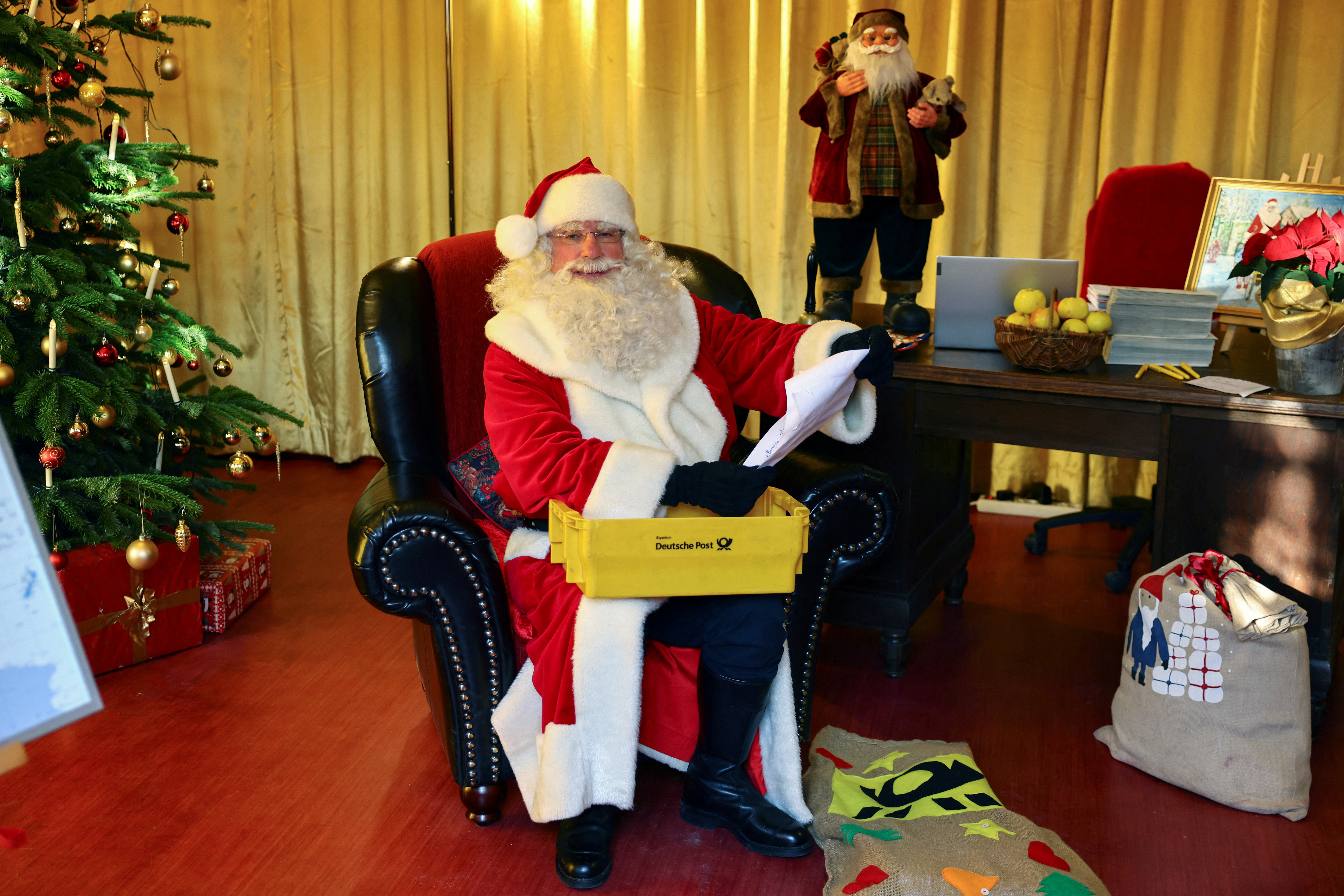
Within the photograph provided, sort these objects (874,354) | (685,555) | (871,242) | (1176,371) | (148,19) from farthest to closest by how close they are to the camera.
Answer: (871,242)
(148,19)
(1176,371)
(874,354)
(685,555)

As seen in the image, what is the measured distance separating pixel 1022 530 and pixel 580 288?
2233mm

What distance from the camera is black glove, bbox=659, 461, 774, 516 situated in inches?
72.1

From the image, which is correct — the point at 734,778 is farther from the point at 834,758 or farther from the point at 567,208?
the point at 567,208

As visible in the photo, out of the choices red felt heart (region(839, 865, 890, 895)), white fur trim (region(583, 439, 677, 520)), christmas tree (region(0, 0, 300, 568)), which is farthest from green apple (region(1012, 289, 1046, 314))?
christmas tree (region(0, 0, 300, 568))

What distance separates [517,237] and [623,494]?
0.68m

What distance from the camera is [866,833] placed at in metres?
1.96

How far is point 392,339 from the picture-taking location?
7.39ft

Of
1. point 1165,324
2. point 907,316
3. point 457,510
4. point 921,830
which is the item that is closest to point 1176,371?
point 1165,324

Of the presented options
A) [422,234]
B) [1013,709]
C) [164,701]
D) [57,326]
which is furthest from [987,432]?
[422,234]

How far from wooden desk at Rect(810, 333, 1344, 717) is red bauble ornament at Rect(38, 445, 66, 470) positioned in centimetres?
176

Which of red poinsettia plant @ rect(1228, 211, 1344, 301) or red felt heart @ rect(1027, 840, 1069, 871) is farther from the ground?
red poinsettia plant @ rect(1228, 211, 1344, 301)

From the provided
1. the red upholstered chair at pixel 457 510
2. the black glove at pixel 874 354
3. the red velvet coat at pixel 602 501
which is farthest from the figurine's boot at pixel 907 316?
the black glove at pixel 874 354

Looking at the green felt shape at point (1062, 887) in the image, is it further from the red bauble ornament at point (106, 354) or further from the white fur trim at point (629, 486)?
the red bauble ornament at point (106, 354)

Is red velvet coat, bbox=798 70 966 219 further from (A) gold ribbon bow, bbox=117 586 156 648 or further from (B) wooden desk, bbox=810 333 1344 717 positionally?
(A) gold ribbon bow, bbox=117 586 156 648
